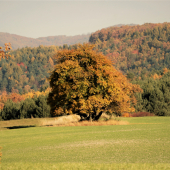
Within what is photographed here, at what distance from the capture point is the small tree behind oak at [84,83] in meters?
31.6

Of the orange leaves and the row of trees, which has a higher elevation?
the orange leaves

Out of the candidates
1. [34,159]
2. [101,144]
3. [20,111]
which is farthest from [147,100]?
[34,159]

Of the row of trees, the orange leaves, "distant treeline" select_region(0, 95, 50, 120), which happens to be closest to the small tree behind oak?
the orange leaves

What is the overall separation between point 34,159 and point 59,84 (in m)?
20.1

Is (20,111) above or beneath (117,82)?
beneath

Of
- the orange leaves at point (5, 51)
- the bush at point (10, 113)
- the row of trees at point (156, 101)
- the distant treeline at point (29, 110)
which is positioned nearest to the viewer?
the orange leaves at point (5, 51)

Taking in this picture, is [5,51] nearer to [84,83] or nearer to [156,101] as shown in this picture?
[84,83]

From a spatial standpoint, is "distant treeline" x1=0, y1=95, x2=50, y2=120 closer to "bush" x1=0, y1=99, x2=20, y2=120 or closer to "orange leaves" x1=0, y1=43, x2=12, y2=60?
"bush" x1=0, y1=99, x2=20, y2=120

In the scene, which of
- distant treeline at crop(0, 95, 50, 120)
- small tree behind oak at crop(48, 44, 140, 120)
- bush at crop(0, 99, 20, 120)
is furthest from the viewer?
bush at crop(0, 99, 20, 120)

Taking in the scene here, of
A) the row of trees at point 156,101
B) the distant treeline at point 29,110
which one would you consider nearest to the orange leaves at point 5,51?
the row of trees at point 156,101

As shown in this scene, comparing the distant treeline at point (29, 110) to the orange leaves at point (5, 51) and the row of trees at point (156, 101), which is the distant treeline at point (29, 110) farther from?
the orange leaves at point (5, 51)

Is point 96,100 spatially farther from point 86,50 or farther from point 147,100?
point 147,100

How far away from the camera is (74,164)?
10.7 metres

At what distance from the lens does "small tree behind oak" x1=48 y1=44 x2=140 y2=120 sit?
31594mm
